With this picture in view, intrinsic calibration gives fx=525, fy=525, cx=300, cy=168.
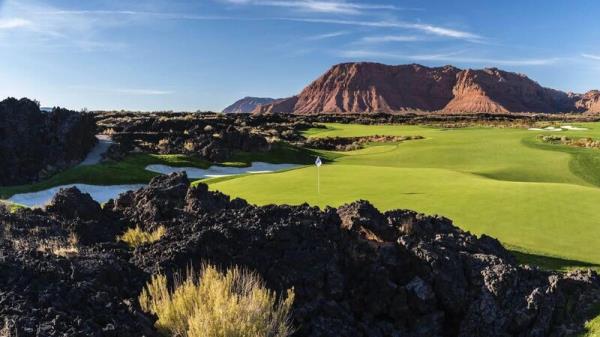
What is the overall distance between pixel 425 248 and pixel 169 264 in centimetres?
329

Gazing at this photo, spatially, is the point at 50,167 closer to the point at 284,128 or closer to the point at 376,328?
the point at 376,328

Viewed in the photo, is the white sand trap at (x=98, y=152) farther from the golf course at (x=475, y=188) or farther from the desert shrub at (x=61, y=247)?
the desert shrub at (x=61, y=247)

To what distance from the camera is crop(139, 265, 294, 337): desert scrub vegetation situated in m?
4.67

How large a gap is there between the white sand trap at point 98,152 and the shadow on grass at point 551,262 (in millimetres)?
28027

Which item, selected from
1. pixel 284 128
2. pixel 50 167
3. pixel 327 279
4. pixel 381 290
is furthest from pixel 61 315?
pixel 284 128

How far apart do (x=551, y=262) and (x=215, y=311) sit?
650cm

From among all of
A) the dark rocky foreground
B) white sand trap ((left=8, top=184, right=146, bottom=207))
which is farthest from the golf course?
the dark rocky foreground

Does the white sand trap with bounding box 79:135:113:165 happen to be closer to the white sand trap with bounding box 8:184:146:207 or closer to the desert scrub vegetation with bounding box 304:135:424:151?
the white sand trap with bounding box 8:184:146:207

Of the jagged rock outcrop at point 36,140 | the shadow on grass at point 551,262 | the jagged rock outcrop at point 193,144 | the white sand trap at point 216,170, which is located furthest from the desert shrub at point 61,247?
the jagged rock outcrop at point 193,144

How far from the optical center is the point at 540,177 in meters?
23.2

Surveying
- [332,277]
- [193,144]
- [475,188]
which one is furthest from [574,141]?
[332,277]

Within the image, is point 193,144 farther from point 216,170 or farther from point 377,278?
point 377,278

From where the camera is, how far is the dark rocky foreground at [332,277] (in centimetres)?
499

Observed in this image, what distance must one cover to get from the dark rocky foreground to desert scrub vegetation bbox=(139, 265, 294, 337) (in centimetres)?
22
